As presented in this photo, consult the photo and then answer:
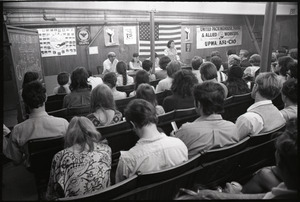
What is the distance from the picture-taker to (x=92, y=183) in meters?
1.51

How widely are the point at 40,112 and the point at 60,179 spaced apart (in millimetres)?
854

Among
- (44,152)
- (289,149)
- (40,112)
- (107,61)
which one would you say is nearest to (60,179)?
(44,152)

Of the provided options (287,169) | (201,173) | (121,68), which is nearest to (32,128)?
(201,173)

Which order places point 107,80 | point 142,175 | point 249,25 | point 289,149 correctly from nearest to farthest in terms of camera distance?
point 289,149 → point 142,175 → point 107,80 → point 249,25

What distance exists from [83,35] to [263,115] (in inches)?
235

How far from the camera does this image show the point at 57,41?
6406mm

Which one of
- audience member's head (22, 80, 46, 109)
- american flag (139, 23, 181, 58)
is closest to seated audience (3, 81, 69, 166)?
audience member's head (22, 80, 46, 109)

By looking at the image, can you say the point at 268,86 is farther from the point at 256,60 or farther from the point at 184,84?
the point at 256,60

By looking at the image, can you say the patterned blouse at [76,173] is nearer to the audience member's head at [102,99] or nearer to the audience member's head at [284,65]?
the audience member's head at [102,99]

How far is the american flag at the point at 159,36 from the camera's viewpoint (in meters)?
7.34

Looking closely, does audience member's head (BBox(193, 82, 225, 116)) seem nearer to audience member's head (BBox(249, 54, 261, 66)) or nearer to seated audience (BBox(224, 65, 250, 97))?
seated audience (BBox(224, 65, 250, 97))

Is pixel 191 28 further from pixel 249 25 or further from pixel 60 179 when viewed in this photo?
pixel 60 179

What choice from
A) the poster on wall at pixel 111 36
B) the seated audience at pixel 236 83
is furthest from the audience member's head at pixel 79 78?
the poster on wall at pixel 111 36

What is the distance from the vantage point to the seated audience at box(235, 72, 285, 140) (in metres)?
1.92
